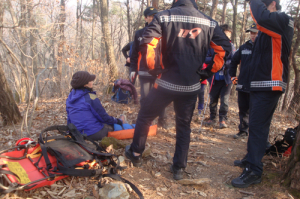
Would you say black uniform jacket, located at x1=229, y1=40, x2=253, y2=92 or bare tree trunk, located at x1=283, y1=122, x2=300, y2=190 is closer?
bare tree trunk, located at x1=283, y1=122, x2=300, y2=190

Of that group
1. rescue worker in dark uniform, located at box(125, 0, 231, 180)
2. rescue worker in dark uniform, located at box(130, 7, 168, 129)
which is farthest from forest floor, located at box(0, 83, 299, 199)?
rescue worker in dark uniform, located at box(130, 7, 168, 129)

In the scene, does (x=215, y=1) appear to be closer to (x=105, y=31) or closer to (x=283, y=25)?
(x=105, y=31)

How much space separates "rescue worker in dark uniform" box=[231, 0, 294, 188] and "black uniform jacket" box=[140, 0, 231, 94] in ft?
1.52

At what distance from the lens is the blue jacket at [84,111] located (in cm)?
342

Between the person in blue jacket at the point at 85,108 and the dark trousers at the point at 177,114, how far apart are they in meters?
1.10

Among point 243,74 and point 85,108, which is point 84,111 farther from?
point 243,74

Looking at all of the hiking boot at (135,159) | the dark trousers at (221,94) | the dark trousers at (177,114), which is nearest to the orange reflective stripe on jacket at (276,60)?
the dark trousers at (177,114)

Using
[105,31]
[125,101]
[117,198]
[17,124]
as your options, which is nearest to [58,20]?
[105,31]

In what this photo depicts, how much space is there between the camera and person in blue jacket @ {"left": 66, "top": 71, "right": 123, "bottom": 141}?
3.42 m

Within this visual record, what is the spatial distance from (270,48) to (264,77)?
0.36 m

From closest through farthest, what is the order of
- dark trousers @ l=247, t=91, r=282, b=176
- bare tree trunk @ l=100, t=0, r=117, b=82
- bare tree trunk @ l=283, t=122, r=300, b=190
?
bare tree trunk @ l=283, t=122, r=300, b=190 < dark trousers @ l=247, t=91, r=282, b=176 < bare tree trunk @ l=100, t=0, r=117, b=82

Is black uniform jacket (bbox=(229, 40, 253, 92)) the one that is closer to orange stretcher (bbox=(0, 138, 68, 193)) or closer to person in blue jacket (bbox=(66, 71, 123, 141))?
person in blue jacket (bbox=(66, 71, 123, 141))

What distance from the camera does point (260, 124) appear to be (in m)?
2.44

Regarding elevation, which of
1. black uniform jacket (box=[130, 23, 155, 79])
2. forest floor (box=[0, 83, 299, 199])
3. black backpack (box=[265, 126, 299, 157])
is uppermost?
black uniform jacket (box=[130, 23, 155, 79])
